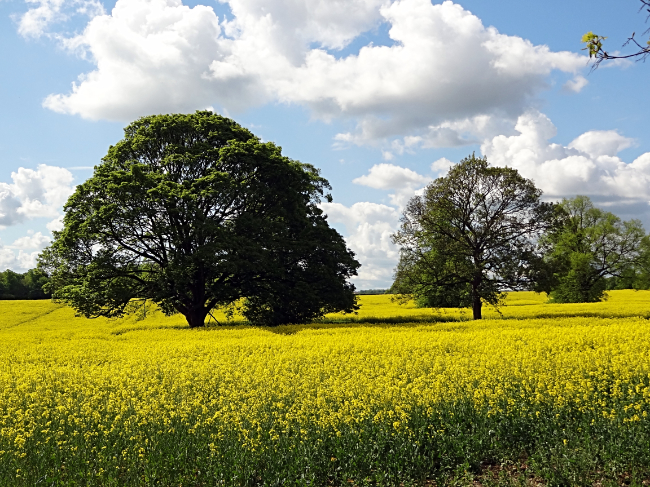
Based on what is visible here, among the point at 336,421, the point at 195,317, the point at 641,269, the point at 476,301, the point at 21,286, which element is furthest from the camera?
the point at 21,286

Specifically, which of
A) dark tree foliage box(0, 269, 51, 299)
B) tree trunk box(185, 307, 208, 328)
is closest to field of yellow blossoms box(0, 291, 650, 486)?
tree trunk box(185, 307, 208, 328)

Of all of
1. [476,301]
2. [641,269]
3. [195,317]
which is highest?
[641,269]

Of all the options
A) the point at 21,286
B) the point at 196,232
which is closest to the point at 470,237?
the point at 196,232

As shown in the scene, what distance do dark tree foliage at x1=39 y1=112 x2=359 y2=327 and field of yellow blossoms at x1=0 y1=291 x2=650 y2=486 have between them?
42.2 ft

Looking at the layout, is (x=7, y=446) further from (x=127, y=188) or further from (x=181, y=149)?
(x=181, y=149)

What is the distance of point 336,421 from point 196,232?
66.2 feet

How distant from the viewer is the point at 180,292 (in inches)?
1107

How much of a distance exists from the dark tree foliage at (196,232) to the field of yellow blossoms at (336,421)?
12.9m

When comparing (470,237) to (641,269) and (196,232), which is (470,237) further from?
(641,269)

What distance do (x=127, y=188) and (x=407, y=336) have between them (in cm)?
1643

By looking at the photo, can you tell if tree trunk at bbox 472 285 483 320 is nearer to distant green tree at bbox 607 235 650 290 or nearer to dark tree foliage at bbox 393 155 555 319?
dark tree foliage at bbox 393 155 555 319

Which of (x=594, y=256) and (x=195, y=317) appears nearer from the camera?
(x=195, y=317)

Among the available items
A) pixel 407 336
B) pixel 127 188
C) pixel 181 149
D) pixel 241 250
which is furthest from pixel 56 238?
pixel 407 336

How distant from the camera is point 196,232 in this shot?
2647cm
